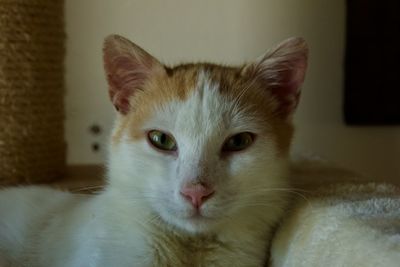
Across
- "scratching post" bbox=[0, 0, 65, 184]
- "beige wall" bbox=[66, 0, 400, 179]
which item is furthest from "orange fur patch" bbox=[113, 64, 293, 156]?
"beige wall" bbox=[66, 0, 400, 179]

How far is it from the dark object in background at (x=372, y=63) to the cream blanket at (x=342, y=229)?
2.50 ft

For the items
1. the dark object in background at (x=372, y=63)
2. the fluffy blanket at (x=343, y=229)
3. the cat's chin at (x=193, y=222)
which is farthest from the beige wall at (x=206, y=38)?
the cat's chin at (x=193, y=222)

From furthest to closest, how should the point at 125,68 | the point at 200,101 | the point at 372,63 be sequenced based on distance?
the point at 372,63, the point at 125,68, the point at 200,101

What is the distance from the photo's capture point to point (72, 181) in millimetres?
1713

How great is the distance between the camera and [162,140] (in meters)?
1.08

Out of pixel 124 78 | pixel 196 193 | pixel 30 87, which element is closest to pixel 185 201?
pixel 196 193

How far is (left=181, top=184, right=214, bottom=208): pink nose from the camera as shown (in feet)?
3.16

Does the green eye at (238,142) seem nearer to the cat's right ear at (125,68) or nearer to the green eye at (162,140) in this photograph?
the green eye at (162,140)

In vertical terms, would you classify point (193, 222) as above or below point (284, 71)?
below

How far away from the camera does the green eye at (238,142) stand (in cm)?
106

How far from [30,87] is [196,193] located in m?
0.71

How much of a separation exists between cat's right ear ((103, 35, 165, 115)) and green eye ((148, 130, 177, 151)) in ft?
0.41

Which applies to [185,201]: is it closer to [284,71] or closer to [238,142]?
[238,142]

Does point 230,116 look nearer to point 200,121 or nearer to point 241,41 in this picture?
point 200,121
